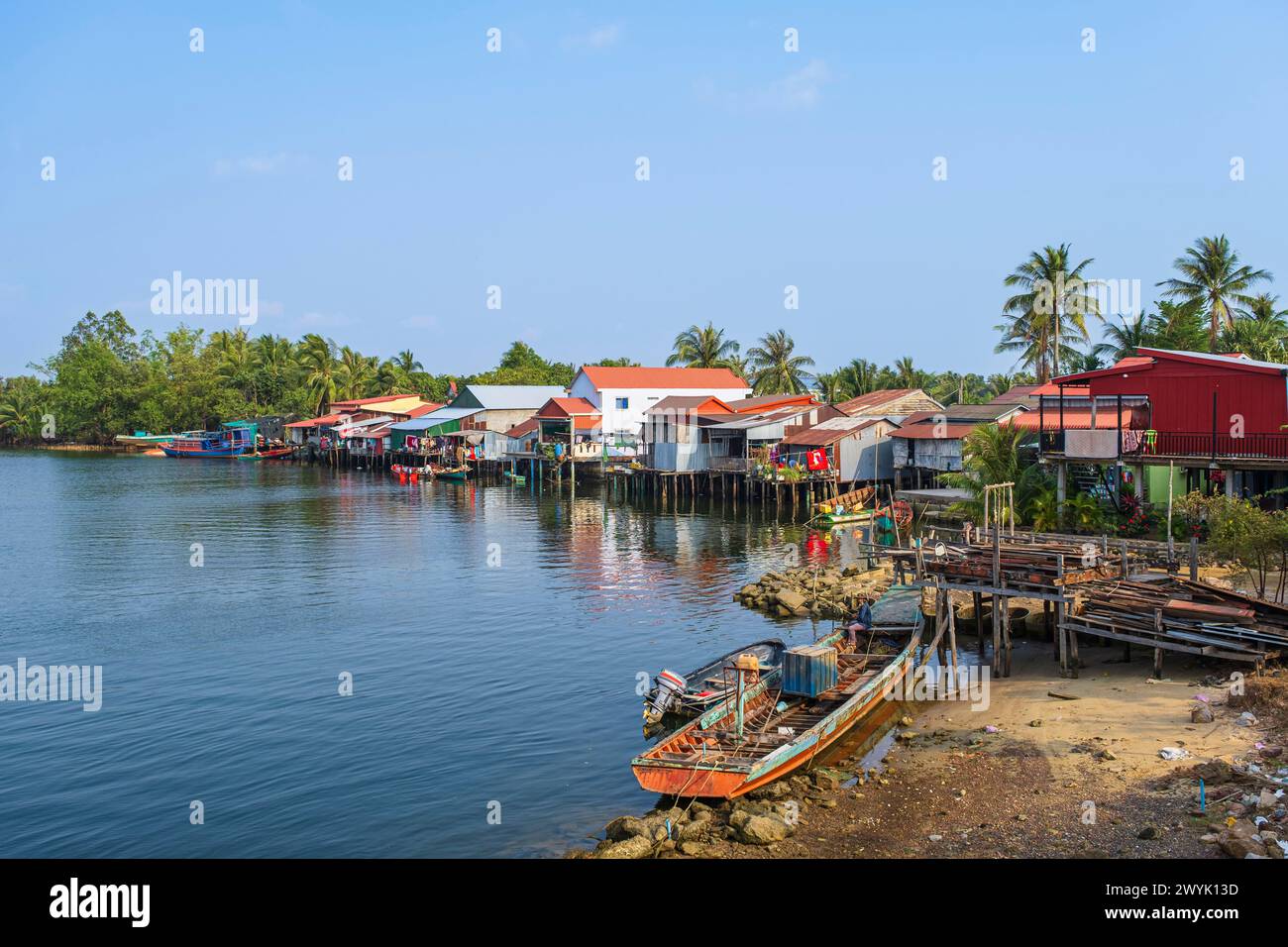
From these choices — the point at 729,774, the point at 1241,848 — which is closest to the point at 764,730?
the point at 729,774

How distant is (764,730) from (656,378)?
64117 mm

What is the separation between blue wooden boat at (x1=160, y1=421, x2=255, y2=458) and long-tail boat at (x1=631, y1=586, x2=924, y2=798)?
109 meters

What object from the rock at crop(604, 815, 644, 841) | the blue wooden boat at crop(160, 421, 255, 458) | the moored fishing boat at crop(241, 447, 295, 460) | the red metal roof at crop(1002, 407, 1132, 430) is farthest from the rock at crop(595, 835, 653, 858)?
the blue wooden boat at crop(160, 421, 255, 458)

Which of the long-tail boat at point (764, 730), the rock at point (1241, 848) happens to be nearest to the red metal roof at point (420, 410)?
the long-tail boat at point (764, 730)

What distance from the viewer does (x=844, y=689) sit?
69.7ft

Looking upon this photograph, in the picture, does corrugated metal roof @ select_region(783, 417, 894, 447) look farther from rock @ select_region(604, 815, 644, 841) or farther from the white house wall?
rock @ select_region(604, 815, 644, 841)

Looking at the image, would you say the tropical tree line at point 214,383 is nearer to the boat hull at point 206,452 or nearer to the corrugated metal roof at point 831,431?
the boat hull at point 206,452

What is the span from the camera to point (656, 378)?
82000 millimetres

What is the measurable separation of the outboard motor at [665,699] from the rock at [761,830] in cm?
620

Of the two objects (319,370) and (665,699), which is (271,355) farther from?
(665,699)

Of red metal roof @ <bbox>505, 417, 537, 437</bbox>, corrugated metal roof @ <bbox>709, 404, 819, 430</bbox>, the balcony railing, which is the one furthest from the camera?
red metal roof @ <bbox>505, 417, 537, 437</bbox>

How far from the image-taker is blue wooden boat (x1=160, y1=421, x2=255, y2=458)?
389ft
